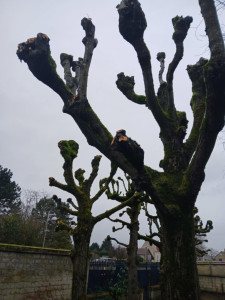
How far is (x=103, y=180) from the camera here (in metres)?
10.6

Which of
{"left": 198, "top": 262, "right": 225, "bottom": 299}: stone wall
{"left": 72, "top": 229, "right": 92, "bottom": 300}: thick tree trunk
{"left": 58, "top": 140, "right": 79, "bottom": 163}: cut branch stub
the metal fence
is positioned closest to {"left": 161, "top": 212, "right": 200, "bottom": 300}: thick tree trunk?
{"left": 72, "top": 229, "right": 92, "bottom": 300}: thick tree trunk

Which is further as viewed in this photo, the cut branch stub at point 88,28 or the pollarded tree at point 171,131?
the cut branch stub at point 88,28

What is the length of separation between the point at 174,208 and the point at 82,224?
4.89 m

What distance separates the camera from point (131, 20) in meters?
3.98

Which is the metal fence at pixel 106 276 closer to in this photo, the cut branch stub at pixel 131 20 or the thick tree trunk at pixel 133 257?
the thick tree trunk at pixel 133 257

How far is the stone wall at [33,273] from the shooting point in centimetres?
810

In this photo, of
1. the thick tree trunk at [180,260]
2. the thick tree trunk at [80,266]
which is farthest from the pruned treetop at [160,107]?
the thick tree trunk at [80,266]

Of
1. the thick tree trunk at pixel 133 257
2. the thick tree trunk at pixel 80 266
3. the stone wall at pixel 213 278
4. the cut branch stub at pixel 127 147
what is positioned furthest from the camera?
the stone wall at pixel 213 278

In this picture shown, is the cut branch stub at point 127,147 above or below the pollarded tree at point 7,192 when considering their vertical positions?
below

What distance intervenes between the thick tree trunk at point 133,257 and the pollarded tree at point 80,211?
208 centimetres

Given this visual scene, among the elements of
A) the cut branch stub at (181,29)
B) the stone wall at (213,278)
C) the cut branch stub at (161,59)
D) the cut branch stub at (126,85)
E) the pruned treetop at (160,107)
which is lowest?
the stone wall at (213,278)

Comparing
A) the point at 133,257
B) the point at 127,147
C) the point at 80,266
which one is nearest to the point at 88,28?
the point at 127,147

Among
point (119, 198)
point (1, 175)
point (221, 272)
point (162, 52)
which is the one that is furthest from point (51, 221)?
point (162, 52)

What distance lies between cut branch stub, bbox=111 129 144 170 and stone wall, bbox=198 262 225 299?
15.9 metres
